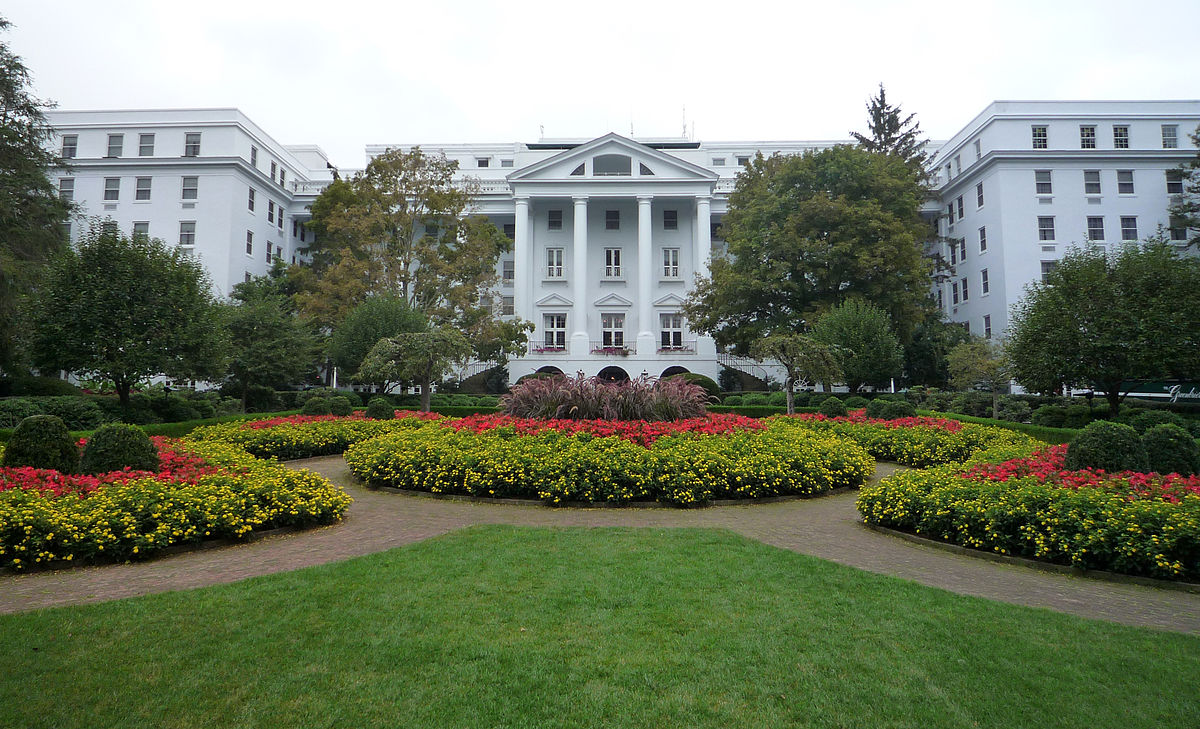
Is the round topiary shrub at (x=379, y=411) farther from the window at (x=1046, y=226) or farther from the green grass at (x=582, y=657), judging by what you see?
the window at (x=1046, y=226)

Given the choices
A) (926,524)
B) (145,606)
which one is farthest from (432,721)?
(926,524)

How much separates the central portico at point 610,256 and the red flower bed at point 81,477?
29.1 meters

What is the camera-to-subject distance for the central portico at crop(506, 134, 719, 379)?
38594mm

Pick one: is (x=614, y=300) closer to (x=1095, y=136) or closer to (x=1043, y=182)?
(x=1043, y=182)

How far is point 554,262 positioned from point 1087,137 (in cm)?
3471

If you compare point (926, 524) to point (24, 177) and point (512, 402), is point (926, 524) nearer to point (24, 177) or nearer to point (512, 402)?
point (512, 402)

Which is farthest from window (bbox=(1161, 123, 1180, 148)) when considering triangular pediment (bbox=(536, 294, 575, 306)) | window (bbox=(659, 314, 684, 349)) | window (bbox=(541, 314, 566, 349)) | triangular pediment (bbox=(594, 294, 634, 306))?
window (bbox=(541, 314, 566, 349))

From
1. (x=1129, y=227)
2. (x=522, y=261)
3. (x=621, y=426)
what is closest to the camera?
(x=621, y=426)

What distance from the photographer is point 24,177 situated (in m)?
26.3

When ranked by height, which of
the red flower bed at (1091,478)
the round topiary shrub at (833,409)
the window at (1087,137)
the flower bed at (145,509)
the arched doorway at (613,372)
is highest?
the window at (1087,137)

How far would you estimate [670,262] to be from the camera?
4356cm

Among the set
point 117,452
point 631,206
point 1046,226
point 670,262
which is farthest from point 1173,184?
point 117,452

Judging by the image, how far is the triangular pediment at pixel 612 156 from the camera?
40.3 meters

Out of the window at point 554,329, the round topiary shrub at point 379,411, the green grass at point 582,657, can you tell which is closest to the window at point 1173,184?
the window at point 554,329
